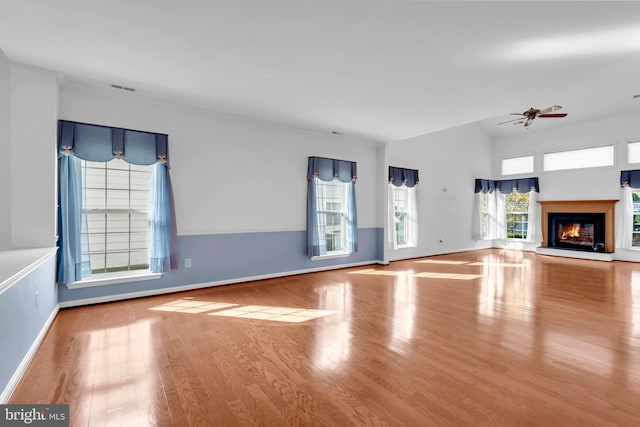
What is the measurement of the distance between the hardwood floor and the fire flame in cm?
432

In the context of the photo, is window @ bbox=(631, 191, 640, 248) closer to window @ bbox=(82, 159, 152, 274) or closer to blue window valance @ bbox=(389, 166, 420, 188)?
blue window valance @ bbox=(389, 166, 420, 188)

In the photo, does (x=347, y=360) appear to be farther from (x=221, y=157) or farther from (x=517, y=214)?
(x=517, y=214)

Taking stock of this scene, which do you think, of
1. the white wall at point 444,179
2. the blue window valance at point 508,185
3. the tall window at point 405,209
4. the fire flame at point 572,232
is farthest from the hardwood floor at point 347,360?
the blue window valance at point 508,185

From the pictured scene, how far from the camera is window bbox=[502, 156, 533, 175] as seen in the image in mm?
8578

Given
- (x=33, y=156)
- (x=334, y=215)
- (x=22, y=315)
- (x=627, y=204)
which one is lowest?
(x=22, y=315)

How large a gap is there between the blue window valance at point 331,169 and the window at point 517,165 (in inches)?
237

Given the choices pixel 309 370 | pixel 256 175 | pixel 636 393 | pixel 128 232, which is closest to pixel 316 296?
pixel 309 370

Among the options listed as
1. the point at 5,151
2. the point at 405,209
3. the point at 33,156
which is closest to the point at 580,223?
the point at 405,209

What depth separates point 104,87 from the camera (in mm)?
3438

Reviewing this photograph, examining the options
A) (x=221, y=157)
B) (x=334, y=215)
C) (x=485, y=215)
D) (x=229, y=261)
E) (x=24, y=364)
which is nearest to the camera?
(x=24, y=364)

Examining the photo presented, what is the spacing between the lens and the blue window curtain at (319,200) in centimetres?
529

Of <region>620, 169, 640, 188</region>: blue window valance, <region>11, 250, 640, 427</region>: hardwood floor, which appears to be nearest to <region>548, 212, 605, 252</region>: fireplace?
<region>620, 169, 640, 188</region>: blue window valance

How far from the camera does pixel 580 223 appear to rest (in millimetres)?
7598

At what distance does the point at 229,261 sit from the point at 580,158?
30.1 ft
